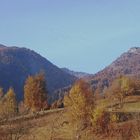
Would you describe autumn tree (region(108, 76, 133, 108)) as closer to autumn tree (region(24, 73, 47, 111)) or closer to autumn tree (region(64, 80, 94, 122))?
autumn tree (region(24, 73, 47, 111))

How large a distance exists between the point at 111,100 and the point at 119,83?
26.9 ft

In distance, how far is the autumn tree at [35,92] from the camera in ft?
366

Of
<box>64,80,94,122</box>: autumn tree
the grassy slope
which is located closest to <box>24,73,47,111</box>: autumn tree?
the grassy slope

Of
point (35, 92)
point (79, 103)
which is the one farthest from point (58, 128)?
point (35, 92)

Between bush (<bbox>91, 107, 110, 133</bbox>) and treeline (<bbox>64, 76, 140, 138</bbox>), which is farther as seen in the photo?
treeline (<bbox>64, 76, 140, 138</bbox>)

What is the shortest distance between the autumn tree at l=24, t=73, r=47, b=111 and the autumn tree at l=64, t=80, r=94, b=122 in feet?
45.0

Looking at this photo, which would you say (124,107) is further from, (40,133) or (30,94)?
(40,133)

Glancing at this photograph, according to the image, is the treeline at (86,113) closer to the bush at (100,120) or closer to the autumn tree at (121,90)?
the bush at (100,120)

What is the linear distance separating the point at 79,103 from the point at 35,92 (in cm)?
2042

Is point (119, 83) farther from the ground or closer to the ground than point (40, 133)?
farther from the ground

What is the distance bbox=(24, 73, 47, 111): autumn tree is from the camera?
11156 cm

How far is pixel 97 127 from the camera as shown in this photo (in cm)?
9162

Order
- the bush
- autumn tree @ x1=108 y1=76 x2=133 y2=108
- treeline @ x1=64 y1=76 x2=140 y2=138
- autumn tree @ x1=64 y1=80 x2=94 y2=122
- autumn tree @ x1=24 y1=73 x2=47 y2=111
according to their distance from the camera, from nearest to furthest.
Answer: the bush → treeline @ x1=64 y1=76 x2=140 y2=138 → autumn tree @ x1=64 y1=80 x2=94 y2=122 → autumn tree @ x1=24 y1=73 x2=47 y2=111 → autumn tree @ x1=108 y1=76 x2=133 y2=108

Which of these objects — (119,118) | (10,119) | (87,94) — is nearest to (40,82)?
(87,94)
